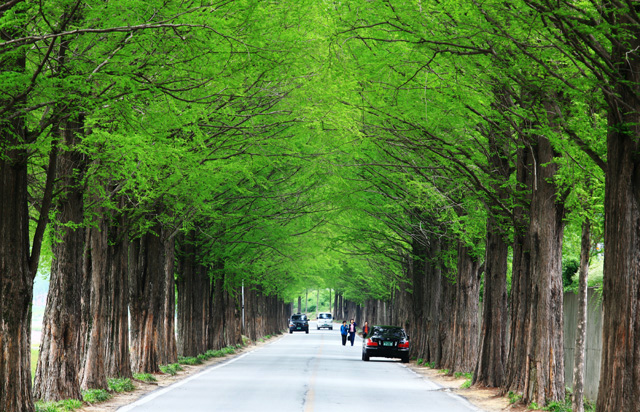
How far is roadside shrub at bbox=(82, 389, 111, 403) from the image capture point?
1584 cm

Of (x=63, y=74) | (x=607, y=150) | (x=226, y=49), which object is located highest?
(x=226, y=49)

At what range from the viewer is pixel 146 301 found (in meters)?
24.2

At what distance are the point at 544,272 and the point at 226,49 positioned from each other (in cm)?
885

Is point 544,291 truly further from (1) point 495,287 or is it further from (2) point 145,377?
(2) point 145,377

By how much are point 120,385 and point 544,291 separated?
9295 millimetres

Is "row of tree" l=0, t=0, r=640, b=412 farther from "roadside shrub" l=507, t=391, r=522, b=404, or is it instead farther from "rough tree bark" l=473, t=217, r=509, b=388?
"roadside shrub" l=507, t=391, r=522, b=404

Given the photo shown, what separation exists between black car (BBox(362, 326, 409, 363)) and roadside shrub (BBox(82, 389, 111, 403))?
21417 millimetres

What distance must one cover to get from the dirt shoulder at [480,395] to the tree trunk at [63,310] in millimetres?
7966

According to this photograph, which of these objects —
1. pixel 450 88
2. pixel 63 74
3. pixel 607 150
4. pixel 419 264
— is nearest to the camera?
pixel 63 74

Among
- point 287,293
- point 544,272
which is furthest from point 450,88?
point 287,293

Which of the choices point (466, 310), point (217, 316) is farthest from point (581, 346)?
point (217, 316)

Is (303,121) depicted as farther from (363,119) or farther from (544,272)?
(544,272)

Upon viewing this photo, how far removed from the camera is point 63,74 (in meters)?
9.99

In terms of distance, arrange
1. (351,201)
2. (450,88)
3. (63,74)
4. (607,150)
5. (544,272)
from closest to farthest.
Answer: (63,74)
(607,150)
(450,88)
(544,272)
(351,201)
